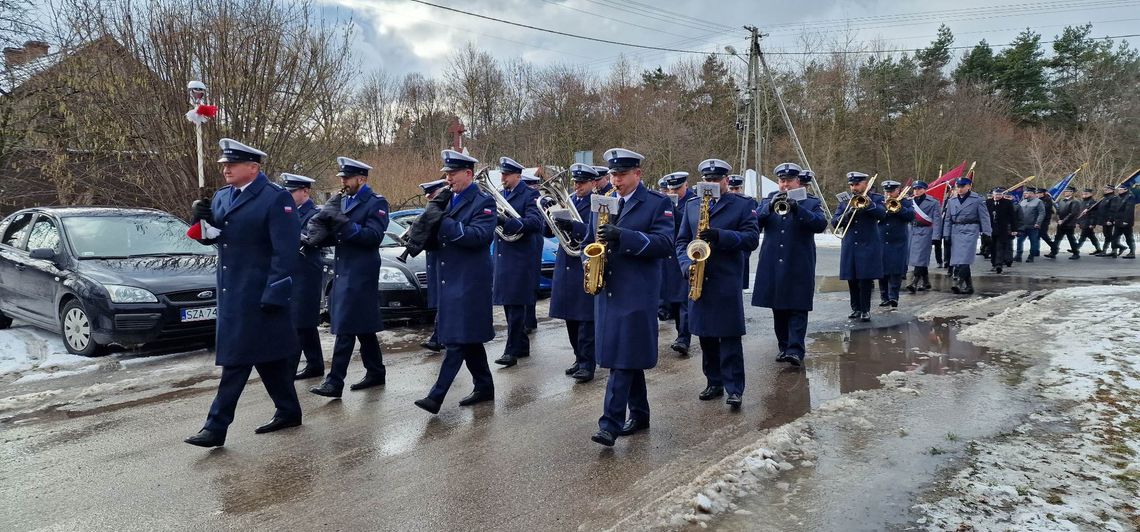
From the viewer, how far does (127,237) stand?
8.67 m

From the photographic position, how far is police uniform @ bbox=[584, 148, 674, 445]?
4750mm

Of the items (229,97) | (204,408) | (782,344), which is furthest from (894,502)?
(229,97)

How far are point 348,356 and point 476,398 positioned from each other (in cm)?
119

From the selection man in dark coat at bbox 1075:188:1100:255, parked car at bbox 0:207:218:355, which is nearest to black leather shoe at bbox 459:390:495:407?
parked car at bbox 0:207:218:355

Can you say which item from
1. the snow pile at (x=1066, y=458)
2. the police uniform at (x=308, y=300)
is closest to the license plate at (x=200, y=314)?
the police uniform at (x=308, y=300)

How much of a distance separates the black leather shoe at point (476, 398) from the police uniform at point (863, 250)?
554 centimetres

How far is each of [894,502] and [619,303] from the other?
6.26 feet

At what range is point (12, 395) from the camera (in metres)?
6.49

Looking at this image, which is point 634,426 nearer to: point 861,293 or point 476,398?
point 476,398

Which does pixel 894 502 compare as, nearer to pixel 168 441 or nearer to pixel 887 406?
pixel 887 406

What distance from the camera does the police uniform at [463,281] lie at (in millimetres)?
5520

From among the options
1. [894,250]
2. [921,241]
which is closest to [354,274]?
[894,250]

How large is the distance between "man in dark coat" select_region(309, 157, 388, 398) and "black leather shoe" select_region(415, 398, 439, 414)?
1060 millimetres

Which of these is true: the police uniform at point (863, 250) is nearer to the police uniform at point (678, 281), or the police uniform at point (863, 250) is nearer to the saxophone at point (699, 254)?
the police uniform at point (678, 281)
